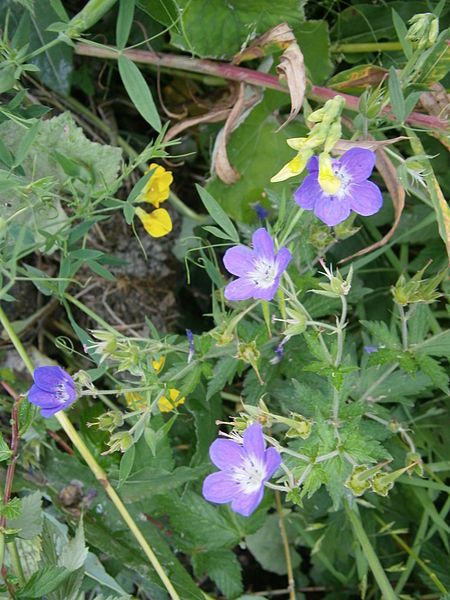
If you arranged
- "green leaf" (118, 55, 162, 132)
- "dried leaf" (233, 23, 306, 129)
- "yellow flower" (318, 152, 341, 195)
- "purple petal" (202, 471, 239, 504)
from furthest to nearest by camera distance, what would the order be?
1. "dried leaf" (233, 23, 306, 129)
2. "green leaf" (118, 55, 162, 132)
3. "purple petal" (202, 471, 239, 504)
4. "yellow flower" (318, 152, 341, 195)

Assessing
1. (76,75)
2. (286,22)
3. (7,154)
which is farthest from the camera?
(76,75)

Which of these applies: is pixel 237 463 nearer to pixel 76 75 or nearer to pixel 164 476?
pixel 164 476

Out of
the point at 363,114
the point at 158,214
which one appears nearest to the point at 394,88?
the point at 363,114

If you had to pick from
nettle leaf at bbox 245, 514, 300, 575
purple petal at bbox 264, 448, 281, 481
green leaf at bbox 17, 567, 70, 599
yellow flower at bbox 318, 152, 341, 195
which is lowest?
nettle leaf at bbox 245, 514, 300, 575

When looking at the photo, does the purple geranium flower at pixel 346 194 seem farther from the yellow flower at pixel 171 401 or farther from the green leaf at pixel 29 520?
the green leaf at pixel 29 520

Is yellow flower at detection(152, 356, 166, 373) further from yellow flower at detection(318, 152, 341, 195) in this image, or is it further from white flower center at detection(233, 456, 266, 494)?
yellow flower at detection(318, 152, 341, 195)

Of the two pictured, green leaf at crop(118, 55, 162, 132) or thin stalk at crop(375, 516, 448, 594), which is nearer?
green leaf at crop(118, 55, 162, 132)

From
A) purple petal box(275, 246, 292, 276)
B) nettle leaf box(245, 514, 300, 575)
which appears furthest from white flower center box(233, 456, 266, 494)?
nettle leaf box(245, 514, 300, 575)
